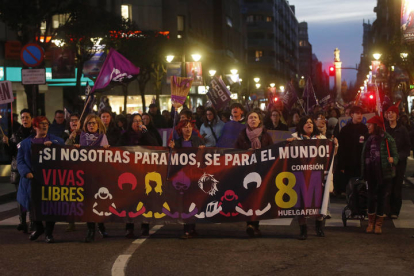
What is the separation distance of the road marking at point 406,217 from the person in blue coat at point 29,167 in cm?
504

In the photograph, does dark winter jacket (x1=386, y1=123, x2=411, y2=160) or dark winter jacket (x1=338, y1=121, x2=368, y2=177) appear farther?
dark winter jacket (x1=338, y1=121, x2=368, y2=177)

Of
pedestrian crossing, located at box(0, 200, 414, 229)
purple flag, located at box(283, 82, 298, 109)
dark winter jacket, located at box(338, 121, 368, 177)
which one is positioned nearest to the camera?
pedestrian crossing, located at box(0, 200, 414, 229)

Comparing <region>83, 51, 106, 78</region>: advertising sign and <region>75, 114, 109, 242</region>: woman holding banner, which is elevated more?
<region>83, 51, 106, 78</region>: advertising sign

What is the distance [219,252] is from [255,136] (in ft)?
6.72

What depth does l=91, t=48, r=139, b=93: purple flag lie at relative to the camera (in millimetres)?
11695

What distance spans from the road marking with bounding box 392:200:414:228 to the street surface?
6 cm

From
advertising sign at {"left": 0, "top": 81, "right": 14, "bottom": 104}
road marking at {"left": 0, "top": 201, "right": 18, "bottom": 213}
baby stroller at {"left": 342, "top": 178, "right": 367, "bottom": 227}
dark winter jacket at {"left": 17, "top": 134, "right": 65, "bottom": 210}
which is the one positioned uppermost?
advertising sign at {"left": 0, "top": 81, "right": 14, "bottom": 104}

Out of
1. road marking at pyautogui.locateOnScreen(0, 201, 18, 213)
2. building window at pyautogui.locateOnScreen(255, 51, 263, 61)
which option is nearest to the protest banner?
road marking at pyautogui.locateOnScreen(0, 201, 18, 213)

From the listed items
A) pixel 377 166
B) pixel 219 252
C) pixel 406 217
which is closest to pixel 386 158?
pixel 377 166

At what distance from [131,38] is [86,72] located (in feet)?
24.5

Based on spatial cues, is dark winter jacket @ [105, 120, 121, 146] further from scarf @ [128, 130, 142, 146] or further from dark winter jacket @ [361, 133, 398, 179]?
dark winter jacket @ [361, 133, 398, 179]

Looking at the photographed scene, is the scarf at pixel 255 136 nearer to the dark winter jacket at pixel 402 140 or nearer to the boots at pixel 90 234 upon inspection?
the boots at pixel 90 234

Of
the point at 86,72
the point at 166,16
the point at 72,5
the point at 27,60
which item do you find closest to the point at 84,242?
the point at 27,60

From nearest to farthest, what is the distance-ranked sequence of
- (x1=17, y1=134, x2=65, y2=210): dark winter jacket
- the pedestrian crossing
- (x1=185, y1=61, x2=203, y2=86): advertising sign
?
(x1=17, y1=134, x2=65, y2=210): dark winter jacket < the pedestrian crossing < (x1=185, y1=61, x2=203, y2=86): advertising sign
